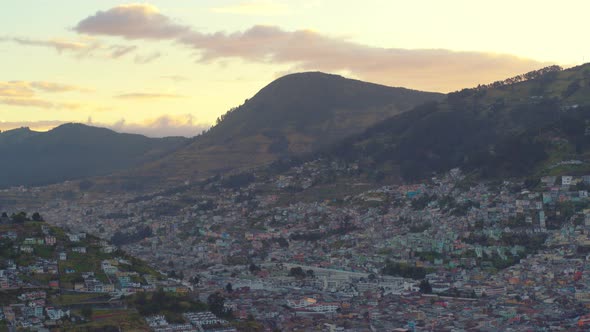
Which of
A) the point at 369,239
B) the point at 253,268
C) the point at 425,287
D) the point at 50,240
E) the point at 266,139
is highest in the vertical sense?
the point at 266,139

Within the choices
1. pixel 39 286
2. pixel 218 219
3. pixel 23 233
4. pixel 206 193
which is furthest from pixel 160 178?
pixel 39 286

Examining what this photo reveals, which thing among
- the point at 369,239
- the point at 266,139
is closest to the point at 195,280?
the point at 369,239

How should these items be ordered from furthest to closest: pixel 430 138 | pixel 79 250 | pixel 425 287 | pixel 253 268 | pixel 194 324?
pixel 430 138, pixel 253 268, pixel 79 250, pixel 425 287, pixel 194 324

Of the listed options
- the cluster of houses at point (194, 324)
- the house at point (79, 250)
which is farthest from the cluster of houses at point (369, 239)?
the house at point (79, 250)

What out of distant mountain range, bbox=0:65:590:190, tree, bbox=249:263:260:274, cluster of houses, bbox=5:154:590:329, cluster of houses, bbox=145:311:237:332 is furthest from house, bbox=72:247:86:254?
distant mountain range, bbox=0:65:590:190

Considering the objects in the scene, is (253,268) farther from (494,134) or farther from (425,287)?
(494,134)

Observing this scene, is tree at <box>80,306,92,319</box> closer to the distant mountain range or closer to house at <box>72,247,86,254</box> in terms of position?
house at <box>72,247,86,254</box>
